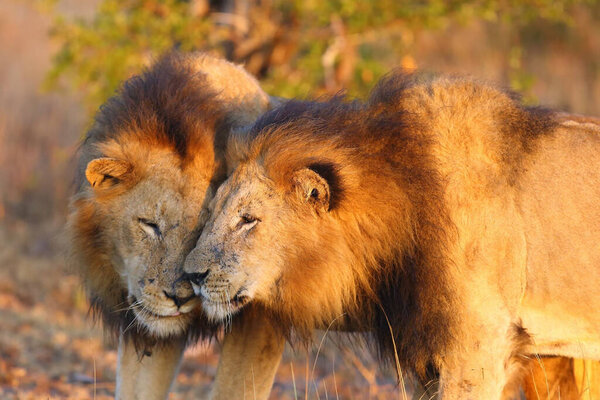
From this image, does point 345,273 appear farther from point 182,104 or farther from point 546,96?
point 546,96

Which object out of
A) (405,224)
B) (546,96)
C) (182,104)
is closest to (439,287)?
A: (405,224)

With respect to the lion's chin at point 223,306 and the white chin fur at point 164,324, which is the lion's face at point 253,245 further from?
the white chin fur at point 164,324

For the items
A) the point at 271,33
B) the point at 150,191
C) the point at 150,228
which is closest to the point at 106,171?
the point at 150,191

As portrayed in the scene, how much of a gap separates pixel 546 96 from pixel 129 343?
→ 10218mm

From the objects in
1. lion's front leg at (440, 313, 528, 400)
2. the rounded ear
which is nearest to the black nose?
the rounded ear

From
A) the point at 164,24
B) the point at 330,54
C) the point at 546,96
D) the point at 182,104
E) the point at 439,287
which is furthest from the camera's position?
the point at 546,96

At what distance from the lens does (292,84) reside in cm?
884

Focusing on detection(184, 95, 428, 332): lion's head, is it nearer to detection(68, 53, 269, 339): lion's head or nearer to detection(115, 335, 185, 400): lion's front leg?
detection(68, 53, 269, 339): lion's head

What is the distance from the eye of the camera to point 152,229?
4.12 metres

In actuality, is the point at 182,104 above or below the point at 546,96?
below

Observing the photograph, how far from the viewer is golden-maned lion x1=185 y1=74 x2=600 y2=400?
377 centimetres

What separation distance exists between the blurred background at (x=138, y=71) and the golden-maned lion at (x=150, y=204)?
3.91ft

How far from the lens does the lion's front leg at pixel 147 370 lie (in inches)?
179

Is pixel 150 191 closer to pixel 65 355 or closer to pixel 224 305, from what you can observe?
pixel 224 305
